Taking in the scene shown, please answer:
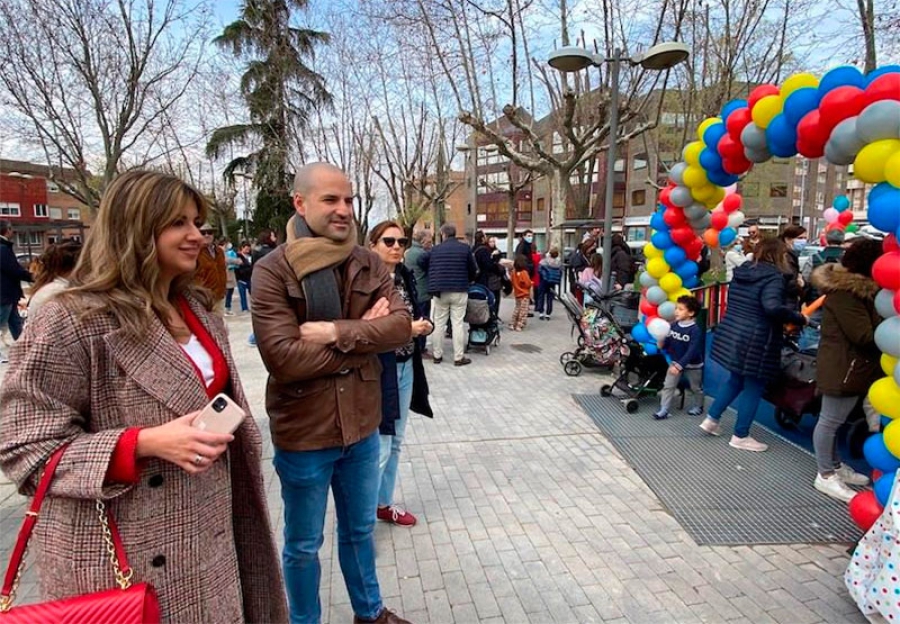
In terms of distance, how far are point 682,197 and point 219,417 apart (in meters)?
5.81

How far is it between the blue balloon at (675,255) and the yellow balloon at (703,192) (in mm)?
646

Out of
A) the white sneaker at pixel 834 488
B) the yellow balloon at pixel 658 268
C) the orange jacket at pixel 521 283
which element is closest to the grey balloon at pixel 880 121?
the white sneaker at pixel 834 488

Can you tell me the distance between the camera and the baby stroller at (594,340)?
22.2 ft

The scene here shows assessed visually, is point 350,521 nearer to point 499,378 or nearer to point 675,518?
point 675,518

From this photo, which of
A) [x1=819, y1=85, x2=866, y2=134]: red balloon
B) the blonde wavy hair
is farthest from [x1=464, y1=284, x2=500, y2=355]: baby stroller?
the blonde wavy hair

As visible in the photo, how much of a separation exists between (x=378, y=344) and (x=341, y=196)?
59 cm

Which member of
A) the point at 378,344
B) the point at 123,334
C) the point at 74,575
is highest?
the point at 123,334

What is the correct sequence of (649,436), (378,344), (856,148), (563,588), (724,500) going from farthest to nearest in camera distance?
(649,436) → (724,500) → (856,148) → (563,588) → (378,344)

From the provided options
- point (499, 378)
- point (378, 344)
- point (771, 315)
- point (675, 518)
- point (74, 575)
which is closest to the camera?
point (74, 575)

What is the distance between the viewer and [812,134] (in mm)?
3545

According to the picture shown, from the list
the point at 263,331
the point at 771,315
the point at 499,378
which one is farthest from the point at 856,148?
the point at 499,378

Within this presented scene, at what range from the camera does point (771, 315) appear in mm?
4344

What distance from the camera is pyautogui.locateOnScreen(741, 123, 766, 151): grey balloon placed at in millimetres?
4370

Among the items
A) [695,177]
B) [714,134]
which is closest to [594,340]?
[695,177]
